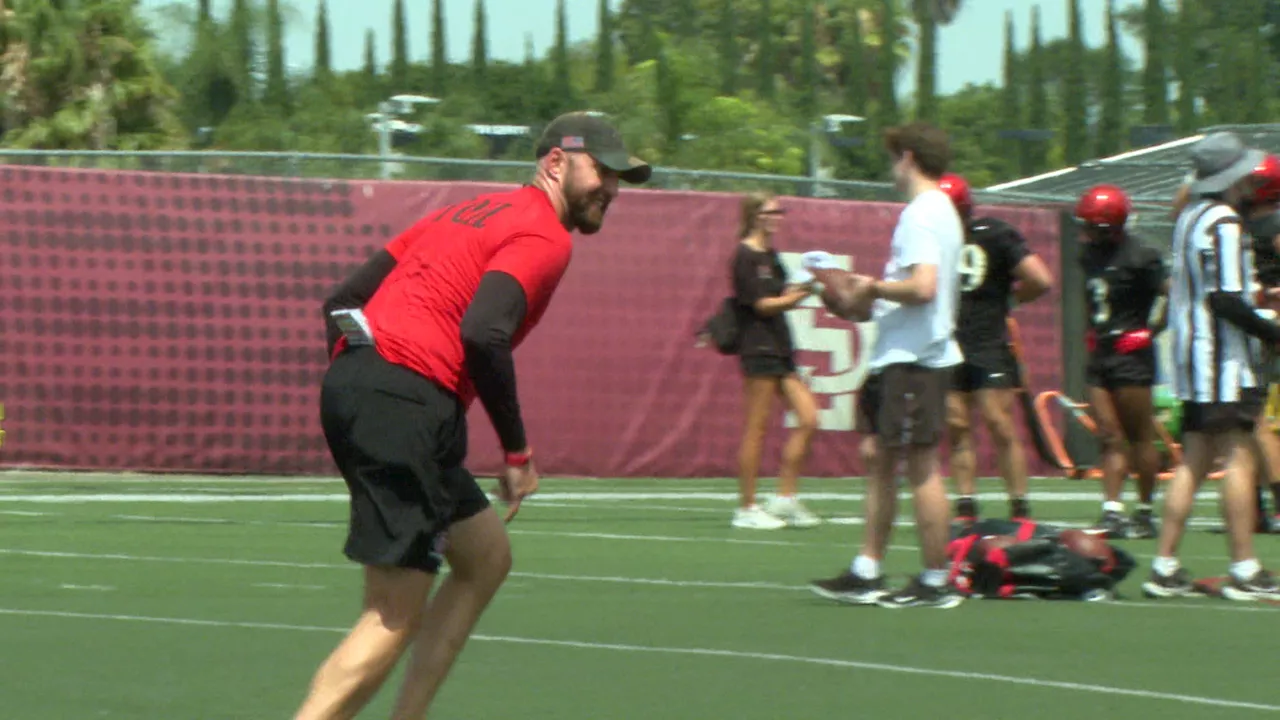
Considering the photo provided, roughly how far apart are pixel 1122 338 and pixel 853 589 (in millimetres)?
3926

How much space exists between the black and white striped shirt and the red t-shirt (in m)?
4.28

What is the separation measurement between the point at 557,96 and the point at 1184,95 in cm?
2822

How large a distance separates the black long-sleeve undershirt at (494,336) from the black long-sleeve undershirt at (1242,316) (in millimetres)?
4471

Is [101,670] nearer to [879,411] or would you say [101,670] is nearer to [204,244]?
[879,411]

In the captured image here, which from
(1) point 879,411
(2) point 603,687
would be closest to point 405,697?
(2) point 603,687

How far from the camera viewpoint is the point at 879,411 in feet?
31.1

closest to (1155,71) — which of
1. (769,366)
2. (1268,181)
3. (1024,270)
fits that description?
(769,366)

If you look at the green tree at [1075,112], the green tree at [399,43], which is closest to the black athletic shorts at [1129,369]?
the green tree at [1075,112]

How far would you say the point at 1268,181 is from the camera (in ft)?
38.1

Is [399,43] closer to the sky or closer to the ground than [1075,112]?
closer to the sky

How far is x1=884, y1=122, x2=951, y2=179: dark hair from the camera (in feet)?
31.3

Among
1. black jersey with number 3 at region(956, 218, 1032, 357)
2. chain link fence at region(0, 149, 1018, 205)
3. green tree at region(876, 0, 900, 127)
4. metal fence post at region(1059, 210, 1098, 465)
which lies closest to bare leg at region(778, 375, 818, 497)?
black jersey with number 3 at region(956, 218, 1032, 357)

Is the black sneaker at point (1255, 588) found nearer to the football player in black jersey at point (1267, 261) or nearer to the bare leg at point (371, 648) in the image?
the football player in black jersey at point (1267, 261)

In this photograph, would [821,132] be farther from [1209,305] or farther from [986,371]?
[1209,305]
